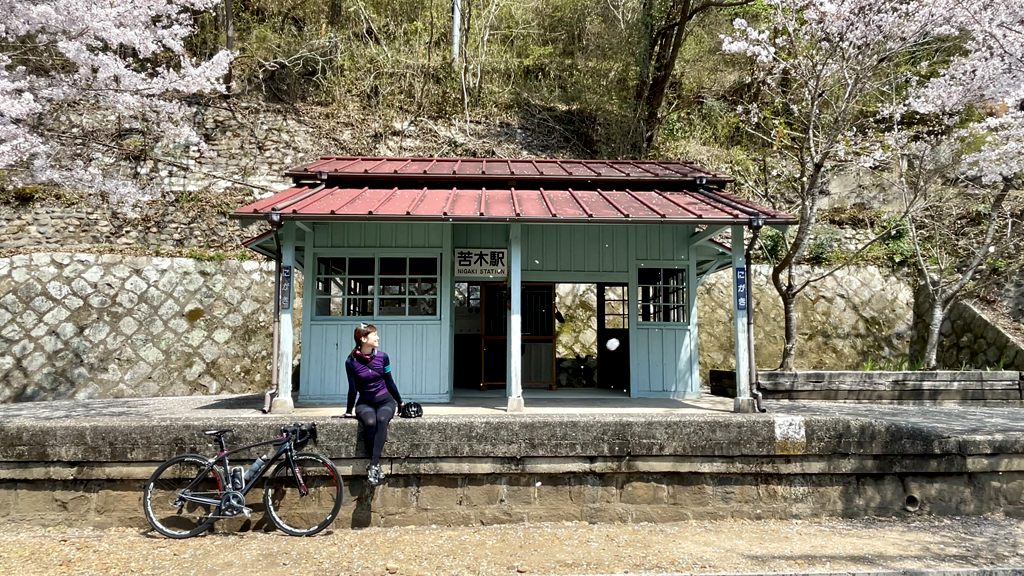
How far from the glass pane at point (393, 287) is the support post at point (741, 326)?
4.39 m

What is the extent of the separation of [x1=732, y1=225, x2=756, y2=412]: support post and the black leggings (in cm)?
406

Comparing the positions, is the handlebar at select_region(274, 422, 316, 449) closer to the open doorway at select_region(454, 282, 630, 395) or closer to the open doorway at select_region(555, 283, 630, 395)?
the open doorway at select_region(454, 282, 630, 395)

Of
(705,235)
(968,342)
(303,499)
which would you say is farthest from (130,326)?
(968,342)

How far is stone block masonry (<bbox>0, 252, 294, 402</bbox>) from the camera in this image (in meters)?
11.1

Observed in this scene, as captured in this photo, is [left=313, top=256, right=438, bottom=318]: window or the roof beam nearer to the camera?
the roof beam

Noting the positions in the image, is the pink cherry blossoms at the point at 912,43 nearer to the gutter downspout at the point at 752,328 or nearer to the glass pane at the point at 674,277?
the glass pane at the point at 674,277

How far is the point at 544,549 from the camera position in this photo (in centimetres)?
506

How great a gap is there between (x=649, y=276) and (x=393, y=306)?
397 centimetres

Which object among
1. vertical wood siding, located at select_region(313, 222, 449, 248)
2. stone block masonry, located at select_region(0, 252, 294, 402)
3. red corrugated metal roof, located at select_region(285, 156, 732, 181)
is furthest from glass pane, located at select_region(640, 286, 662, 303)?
stone block masonry, located at select_region(0, 252, 294, 402)

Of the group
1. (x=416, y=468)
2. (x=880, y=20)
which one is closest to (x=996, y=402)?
(x=880, y=20)

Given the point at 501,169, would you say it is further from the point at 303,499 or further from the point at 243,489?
the point at 243,489

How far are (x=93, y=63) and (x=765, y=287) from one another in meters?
14.1

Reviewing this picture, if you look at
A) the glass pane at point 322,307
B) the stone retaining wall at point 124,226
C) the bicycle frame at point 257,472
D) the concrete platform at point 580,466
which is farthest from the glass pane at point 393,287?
the stone retaining wall at point 124,226

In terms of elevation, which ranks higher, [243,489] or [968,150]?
[968,150]
